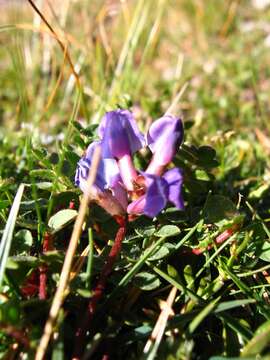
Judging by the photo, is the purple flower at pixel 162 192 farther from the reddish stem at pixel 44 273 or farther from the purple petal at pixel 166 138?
the reddish stem at pixel 44 273

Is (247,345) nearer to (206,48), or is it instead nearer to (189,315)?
(189,315)

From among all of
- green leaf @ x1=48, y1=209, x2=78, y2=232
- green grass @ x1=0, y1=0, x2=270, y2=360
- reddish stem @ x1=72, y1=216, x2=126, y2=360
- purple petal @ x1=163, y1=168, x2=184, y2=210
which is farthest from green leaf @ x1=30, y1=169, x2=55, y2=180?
purple petal @ x1=163, y1=168, x2=184, y2=210

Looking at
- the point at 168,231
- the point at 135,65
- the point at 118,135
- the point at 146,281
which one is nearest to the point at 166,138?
the point at 118,135

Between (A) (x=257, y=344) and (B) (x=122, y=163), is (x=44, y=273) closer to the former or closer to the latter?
(B) (x=122, y=163)

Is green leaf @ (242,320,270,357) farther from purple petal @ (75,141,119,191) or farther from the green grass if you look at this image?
purple petal @ (75,141,119,191)

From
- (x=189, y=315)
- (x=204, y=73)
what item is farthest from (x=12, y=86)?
(x=189, y=315)

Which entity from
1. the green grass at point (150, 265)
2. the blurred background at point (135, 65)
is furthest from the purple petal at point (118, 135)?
the blurred background at point (135, 65)
